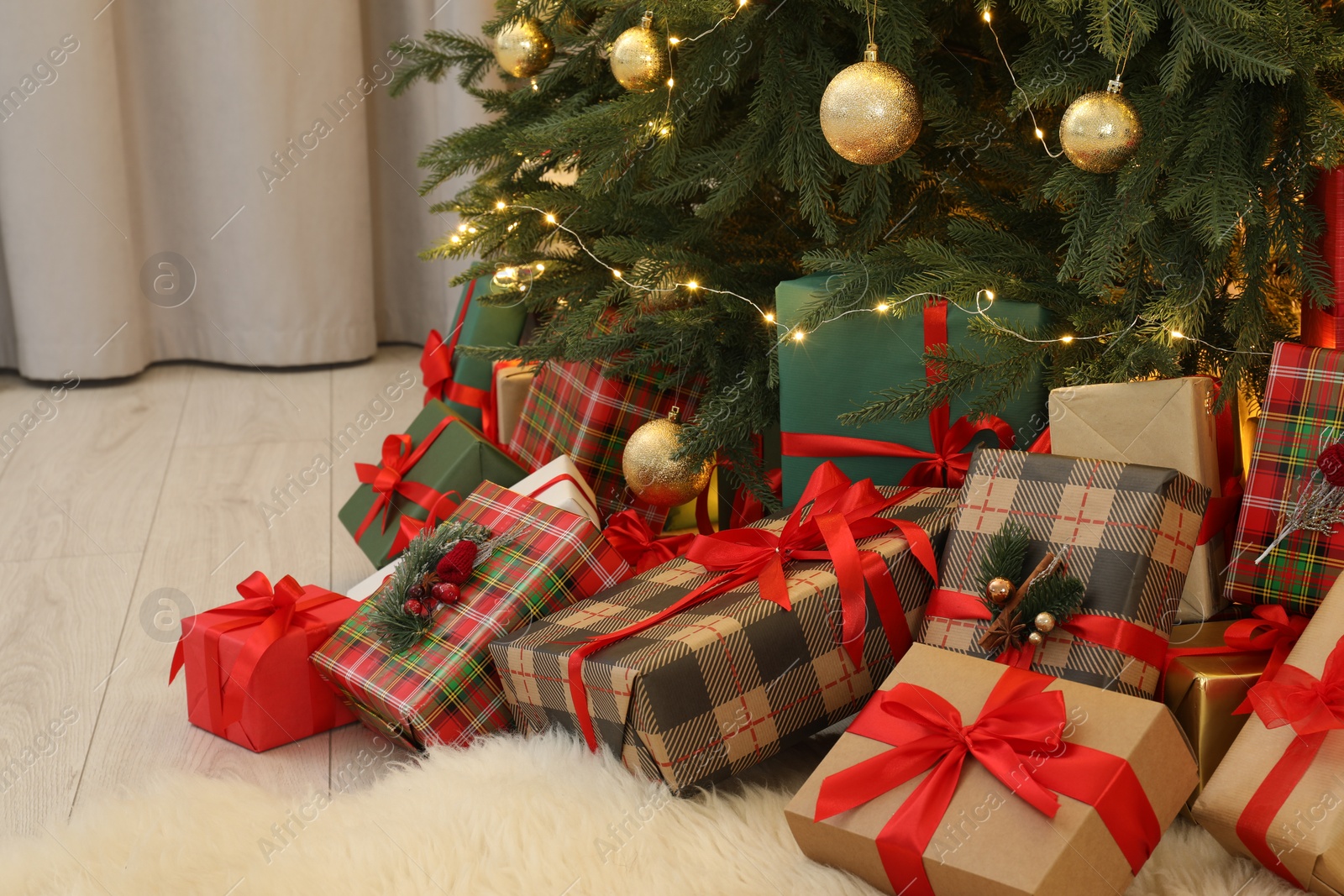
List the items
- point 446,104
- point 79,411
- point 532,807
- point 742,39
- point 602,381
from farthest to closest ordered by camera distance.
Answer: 1. point 446,104
2. point 79,411
3. point 602,381
4. point 742,39
5. point 532,807

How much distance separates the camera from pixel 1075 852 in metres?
0.79

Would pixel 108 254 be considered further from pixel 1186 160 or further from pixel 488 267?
pixel 1186 160

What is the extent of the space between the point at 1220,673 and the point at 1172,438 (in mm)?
212

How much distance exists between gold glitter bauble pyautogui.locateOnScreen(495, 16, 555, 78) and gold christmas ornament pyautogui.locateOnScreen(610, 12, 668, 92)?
1.03 feet

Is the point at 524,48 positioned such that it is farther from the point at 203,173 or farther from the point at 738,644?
the point at 203,173

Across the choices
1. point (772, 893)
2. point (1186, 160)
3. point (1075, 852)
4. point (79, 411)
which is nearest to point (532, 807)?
point (772, 893)

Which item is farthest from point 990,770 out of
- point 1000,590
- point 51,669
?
point 51,669

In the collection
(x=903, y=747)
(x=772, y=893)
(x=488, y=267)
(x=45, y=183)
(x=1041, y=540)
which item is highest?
(x=45, y=183)

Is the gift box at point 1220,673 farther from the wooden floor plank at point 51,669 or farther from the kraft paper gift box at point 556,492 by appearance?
the wooden floor plank at point 51,669

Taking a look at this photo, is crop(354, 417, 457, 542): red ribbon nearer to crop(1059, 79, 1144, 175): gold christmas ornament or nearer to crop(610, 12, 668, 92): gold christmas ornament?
crop(610, 12, 668, 92): gold christmas ornament

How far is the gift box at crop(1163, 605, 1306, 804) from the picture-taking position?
0.95 metres

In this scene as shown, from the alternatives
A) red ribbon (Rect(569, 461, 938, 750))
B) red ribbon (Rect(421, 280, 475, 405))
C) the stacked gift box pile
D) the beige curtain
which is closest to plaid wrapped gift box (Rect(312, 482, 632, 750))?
the stacked gift box pile

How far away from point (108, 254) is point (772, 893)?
7.35 feet

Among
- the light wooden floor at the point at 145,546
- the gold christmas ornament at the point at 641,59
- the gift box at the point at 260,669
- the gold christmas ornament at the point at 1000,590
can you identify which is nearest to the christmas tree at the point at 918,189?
the gold christmas ornament at the point at 641,59
